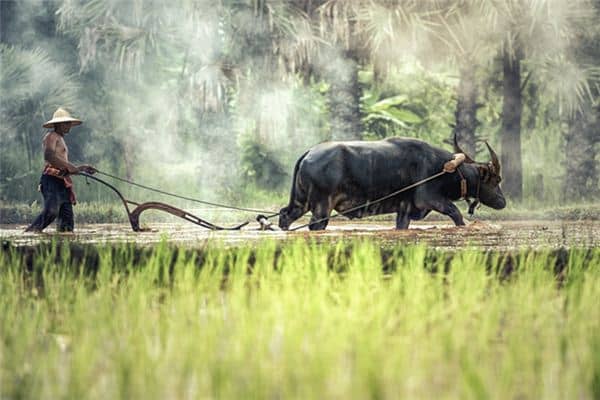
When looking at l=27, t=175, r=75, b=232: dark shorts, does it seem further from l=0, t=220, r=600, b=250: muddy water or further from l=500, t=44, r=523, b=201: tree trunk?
l=500, t=44, r=523, b=201: tree trunk

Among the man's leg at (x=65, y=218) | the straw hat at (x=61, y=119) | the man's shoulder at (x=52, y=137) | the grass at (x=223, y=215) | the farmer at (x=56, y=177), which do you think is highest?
the straw hat at (x=61, y=119)

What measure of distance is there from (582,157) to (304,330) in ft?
51.2

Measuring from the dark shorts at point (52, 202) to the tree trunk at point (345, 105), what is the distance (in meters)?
8.32

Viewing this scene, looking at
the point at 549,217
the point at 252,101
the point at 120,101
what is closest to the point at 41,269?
the point at 549,217

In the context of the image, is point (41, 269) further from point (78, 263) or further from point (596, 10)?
point (596, 10)

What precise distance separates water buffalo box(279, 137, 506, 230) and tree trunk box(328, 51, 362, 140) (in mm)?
6851

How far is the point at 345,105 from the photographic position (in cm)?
1848

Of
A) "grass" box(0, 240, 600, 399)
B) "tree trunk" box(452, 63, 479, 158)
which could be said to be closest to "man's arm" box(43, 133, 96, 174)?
"grass" box(0, 240, 600, 399)

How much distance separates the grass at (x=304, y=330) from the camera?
13.2 feet

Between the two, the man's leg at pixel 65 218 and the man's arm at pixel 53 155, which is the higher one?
the man's arm at pixel 53 155

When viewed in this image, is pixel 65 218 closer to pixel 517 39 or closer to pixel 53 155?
pixel 53 155

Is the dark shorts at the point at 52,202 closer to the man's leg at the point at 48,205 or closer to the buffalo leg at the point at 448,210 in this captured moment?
the man's leg at the point at 48,205

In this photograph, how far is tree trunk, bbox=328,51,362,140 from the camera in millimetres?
18438

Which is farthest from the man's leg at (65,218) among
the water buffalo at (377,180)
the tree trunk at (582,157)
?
the tree trunk at (582,157)
